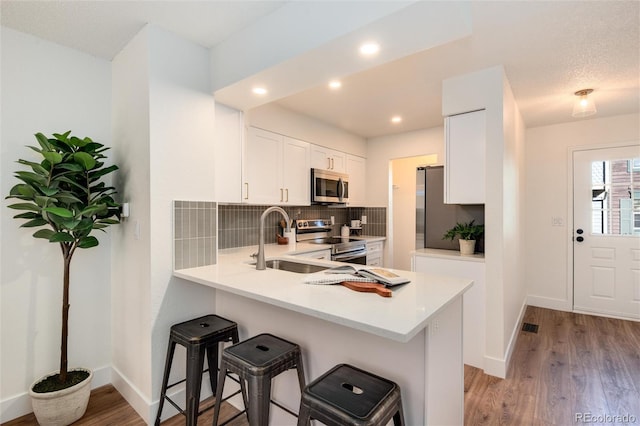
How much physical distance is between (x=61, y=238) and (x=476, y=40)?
112 inches

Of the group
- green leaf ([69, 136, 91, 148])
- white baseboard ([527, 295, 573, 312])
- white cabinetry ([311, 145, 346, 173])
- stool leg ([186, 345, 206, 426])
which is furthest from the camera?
white baseboard ([527, 295, 573, 312])

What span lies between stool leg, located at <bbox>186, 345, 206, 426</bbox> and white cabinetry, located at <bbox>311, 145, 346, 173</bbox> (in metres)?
2.60

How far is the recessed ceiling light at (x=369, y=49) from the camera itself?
1578 millimetres

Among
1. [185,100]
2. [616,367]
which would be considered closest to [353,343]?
[185,100]

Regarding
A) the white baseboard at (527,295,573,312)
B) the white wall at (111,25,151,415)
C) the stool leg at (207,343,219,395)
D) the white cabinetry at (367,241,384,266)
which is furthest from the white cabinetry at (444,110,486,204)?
the white baseboard at (527,295,573,312)

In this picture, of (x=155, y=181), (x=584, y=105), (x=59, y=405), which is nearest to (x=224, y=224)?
(x=155, y=181)

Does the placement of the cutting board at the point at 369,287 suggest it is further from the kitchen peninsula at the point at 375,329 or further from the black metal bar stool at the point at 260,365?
the black metal bar stool at the point at 260,365

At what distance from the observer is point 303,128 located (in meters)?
3.70

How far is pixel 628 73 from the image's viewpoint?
248 centimetres

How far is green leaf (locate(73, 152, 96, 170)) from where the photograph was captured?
5.98 feet

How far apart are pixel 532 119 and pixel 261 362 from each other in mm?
4139

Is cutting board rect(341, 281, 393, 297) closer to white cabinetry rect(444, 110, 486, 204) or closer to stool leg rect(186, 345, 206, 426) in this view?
stool leg rect(186, 345, 206, 426)

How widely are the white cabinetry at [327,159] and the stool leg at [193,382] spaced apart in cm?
260

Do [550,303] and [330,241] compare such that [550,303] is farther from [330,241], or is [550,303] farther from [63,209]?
[63,209]
